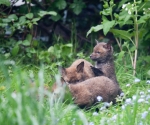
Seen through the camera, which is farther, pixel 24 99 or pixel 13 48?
pixel 13 48

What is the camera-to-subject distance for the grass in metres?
3.70

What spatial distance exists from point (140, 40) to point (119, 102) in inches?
79.0

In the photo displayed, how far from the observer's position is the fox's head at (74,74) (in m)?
6.12

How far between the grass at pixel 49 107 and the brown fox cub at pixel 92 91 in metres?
0.10

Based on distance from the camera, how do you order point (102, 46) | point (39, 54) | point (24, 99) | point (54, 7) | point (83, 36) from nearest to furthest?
point (24, 99) → point (102, 46) → point (39, 54) → point (54, 7) → point (83, 36)

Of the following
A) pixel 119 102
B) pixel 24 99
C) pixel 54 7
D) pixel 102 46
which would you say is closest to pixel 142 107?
pixel 119 102

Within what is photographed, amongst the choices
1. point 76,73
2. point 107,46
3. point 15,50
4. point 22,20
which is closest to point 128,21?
point 107,46

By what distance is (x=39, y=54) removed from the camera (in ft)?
26.1

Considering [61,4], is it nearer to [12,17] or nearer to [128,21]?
[12,17]

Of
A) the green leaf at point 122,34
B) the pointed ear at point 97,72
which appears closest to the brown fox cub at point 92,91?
the pointed ear at point 97,72

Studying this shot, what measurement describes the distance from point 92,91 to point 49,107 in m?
0.87

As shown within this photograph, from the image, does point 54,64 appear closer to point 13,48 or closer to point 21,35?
point 13,48

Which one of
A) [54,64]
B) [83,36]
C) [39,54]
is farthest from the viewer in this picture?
[83,36]

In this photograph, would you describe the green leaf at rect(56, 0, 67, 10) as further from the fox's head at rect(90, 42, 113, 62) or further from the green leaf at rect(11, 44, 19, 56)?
the fox's head at rect(90, 42, 113, 62)
